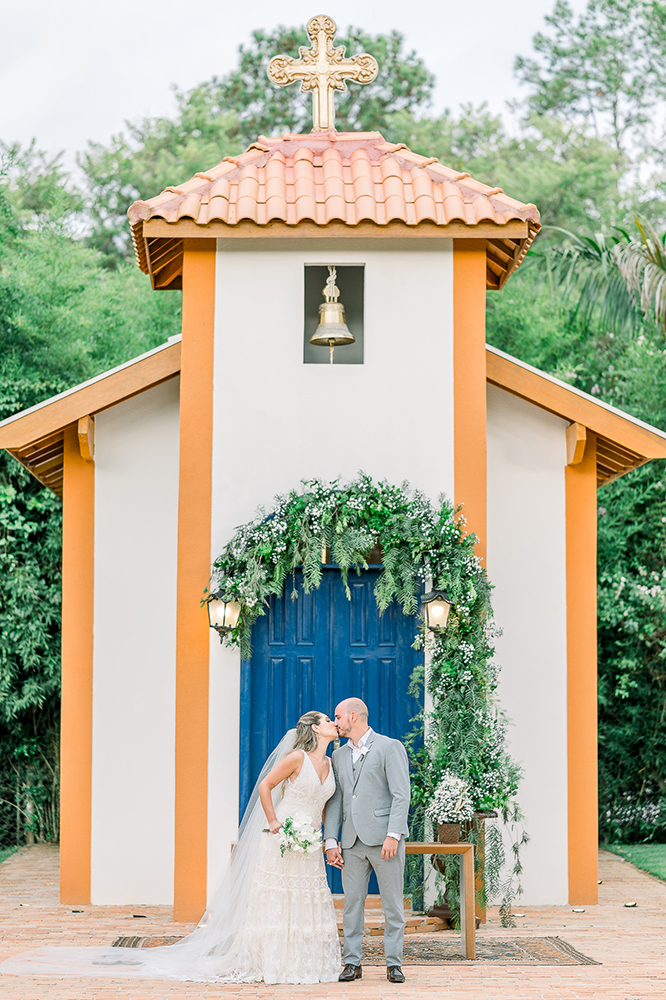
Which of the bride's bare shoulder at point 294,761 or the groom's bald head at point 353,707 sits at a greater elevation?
the groom's bald head at point 353,707

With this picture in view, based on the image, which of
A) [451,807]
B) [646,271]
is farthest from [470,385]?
[646,271]

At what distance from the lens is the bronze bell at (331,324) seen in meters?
8.13

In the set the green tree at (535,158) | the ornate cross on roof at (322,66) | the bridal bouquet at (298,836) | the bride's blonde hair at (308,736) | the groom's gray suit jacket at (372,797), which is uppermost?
the green tree at (535,158)

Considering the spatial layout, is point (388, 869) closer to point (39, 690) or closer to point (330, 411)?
point (330, 411)

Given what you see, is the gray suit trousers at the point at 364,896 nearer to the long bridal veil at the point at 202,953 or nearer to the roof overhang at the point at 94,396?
the long bridal veil at the point at 202,953

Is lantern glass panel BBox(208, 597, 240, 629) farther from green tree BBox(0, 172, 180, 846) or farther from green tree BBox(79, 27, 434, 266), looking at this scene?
green tree BBox(79, 27, 434, 266)

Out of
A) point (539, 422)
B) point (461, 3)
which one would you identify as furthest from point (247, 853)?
point (461, 3)

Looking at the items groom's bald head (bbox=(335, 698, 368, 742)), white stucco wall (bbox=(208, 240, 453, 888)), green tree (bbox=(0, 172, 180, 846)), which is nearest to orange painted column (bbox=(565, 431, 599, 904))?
white stucco wall (bbox=(208, 240, 453, 888))

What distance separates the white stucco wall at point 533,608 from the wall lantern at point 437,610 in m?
1.33

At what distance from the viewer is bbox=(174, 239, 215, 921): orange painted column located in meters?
8.01

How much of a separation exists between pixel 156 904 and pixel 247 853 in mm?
2302

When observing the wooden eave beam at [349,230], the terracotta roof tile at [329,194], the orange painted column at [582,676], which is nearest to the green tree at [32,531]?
the terracotta roof tile at [329,194]

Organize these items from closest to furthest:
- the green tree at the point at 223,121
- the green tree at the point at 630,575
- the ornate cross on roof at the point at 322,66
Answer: the ornate cross on roof at the point at 322,66 < the green tree at the point at 630,575 < the green tree at the point at 223,121

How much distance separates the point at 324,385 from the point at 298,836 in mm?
3430
